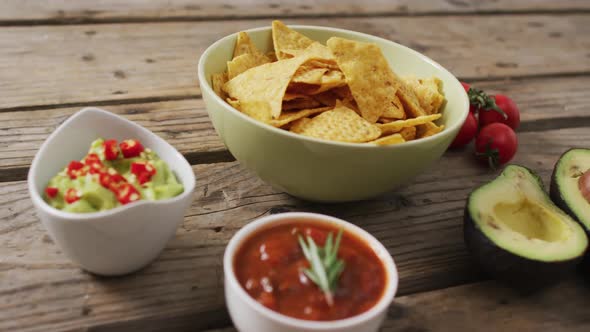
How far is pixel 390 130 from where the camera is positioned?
1401 millimetres

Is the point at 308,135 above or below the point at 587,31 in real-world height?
above

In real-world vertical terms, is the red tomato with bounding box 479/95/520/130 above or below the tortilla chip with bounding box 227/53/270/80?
below

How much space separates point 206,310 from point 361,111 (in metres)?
0.58

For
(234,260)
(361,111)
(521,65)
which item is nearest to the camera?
(234,260)

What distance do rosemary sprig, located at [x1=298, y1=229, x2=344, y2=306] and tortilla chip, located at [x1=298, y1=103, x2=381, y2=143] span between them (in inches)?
13.2

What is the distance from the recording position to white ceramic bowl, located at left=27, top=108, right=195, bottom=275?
1000mm

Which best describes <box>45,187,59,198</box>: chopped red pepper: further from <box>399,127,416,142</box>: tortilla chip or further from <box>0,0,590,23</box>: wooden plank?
<box>0,0,590,23</box>: wooden plank

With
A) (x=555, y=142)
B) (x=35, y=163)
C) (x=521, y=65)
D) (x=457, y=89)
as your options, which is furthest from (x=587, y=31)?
(x=35, y=163)

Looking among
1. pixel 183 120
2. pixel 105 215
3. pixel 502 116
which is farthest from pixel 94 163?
pixel 502 116

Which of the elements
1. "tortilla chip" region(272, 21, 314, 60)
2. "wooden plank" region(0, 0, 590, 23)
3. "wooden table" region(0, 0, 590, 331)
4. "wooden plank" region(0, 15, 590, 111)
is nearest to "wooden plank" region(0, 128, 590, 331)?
"wooden table" region(0, 0, 590, 331)

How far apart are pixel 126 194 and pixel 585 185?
977mm

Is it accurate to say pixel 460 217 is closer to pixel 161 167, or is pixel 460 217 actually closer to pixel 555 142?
pixel 555 142

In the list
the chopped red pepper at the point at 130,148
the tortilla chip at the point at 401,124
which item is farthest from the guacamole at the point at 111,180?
the tortilla chip at the point at 401,124

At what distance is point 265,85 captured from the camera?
140 centimetres
